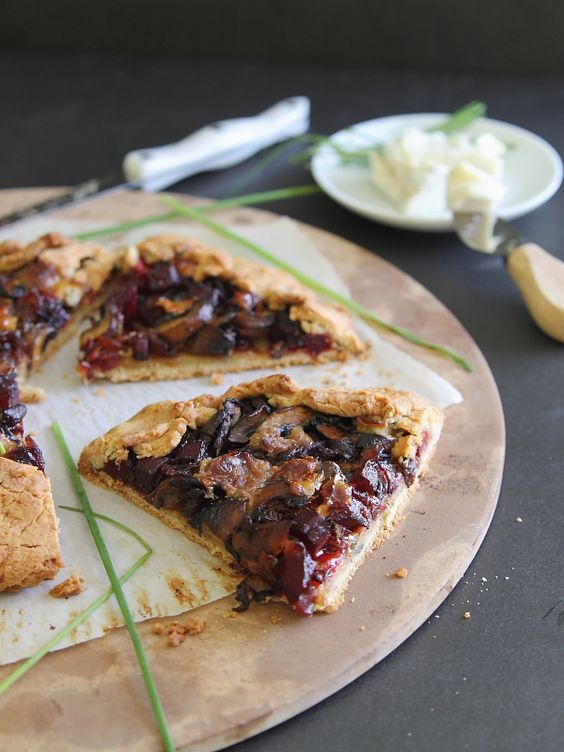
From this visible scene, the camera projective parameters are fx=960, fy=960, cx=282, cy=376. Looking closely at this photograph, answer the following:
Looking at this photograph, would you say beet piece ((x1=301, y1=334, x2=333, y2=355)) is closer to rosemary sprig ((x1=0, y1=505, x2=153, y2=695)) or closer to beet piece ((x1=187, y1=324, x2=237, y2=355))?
beet piece ((x1=187, y1=324, x2=237, y2=355))

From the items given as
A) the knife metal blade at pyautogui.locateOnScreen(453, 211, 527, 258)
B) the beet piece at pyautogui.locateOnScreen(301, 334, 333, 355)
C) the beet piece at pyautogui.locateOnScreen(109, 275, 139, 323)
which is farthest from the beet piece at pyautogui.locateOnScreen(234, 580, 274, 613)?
the knife metal blade at pyautogui.locateOnScreen(453, 211, 527, 258)

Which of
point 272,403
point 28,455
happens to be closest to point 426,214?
point 272,403

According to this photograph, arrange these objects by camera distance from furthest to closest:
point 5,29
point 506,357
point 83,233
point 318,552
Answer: point 5,29
point 83,233
point 506,357
point 318,552

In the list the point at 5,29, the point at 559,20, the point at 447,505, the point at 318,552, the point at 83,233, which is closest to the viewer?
the point at 318,552

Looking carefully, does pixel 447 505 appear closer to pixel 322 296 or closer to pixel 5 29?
pixel 322 296

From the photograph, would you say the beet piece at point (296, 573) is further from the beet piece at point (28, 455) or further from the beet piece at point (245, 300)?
the beet piece at point (245, 300)

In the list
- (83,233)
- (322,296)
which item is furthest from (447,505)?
(83,233)
